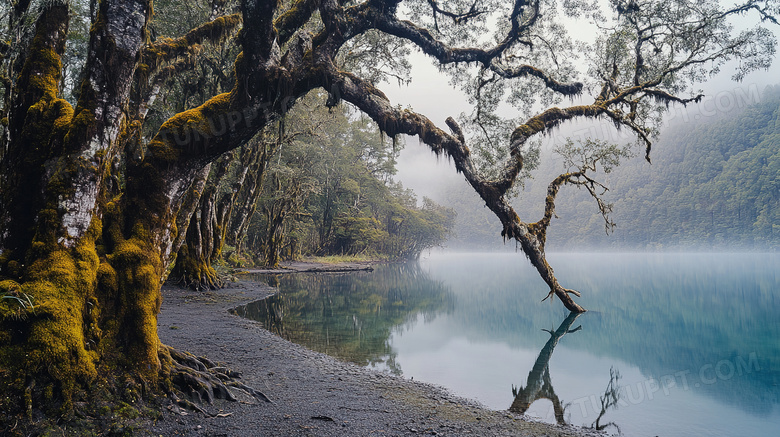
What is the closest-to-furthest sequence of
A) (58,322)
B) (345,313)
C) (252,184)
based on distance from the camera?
(58,322)
(345,313)
(252,184)

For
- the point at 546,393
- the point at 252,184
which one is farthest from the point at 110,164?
the point at 252,184

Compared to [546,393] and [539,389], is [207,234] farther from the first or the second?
[546,393]

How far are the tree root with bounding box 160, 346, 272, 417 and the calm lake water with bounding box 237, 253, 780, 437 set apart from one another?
3686 mm

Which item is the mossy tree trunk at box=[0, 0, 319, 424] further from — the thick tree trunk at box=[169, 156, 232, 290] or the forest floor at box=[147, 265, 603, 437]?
the thick tree trunk at box=[169, 156, 232, 290]

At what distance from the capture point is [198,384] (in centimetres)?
465

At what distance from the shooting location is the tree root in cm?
446

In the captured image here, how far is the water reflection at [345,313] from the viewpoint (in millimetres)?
9742

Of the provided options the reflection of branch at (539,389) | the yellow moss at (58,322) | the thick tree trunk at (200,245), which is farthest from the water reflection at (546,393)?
the thick tree trunk at (200,245)

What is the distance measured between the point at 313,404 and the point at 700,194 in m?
108

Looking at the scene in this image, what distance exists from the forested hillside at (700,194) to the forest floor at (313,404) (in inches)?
2639

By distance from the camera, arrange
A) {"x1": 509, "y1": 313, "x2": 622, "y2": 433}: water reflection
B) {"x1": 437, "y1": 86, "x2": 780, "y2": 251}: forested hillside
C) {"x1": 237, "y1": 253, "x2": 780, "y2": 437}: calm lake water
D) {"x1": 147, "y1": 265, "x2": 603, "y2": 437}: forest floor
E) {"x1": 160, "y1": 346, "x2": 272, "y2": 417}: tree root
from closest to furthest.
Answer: {"x1": 147, "y1": 265, "x2": 603, "y2": 437}: forest floor, {"x1": 160, "y1": 346, "x2": 272, "y2": 417}: tree root, {"x1": 509, "y1": 313, "x2": 622, "y2": 433}: water reflection, {"x1": 237, "y1": 253, "x2": 780, "y2": 437}: calm lake water, {"x1": 437, "y1": 86, "x2": 780, "y2": 251}: forested hillside

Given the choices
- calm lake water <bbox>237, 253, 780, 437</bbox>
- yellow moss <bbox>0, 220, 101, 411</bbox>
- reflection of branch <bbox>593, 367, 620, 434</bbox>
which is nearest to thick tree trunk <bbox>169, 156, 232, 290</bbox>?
calm lake water <bbox>237, 253, 780, 437</bbox>

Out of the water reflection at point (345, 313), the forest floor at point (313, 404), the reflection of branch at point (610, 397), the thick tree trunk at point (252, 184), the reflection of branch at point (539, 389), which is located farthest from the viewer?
the thick tree trunk at point (252, 184)

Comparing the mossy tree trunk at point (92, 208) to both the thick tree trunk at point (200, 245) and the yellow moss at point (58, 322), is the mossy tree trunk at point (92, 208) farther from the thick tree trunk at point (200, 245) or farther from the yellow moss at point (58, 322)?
the thick tree trunk at point (200, 245)
